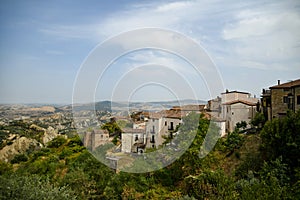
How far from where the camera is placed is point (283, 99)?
10.9 m

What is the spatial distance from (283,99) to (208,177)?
5724 millimetres

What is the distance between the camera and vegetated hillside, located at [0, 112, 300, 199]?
18.6 ft

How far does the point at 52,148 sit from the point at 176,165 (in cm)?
1261

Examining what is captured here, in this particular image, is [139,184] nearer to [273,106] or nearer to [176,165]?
[176,165]

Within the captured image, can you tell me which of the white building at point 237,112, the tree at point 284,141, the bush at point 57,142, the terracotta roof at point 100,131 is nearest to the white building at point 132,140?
the terracotta roof at point 100,131

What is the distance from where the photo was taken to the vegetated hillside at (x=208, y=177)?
18.6ft

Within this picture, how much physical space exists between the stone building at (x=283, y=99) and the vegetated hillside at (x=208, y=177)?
1.33m

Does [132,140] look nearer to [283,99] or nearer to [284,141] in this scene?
[283,99]

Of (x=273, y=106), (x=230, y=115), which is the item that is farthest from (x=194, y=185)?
(x=230, y=115)

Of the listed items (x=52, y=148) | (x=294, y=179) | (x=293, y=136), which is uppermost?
(x=293, y=136)

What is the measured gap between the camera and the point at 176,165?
9.74m

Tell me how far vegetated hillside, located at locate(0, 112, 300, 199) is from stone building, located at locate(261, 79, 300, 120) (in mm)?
1333

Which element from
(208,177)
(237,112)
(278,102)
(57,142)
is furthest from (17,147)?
(278,102)

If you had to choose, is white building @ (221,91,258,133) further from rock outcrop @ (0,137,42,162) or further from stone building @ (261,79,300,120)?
rock outcrop @ (0,137,42,162)
